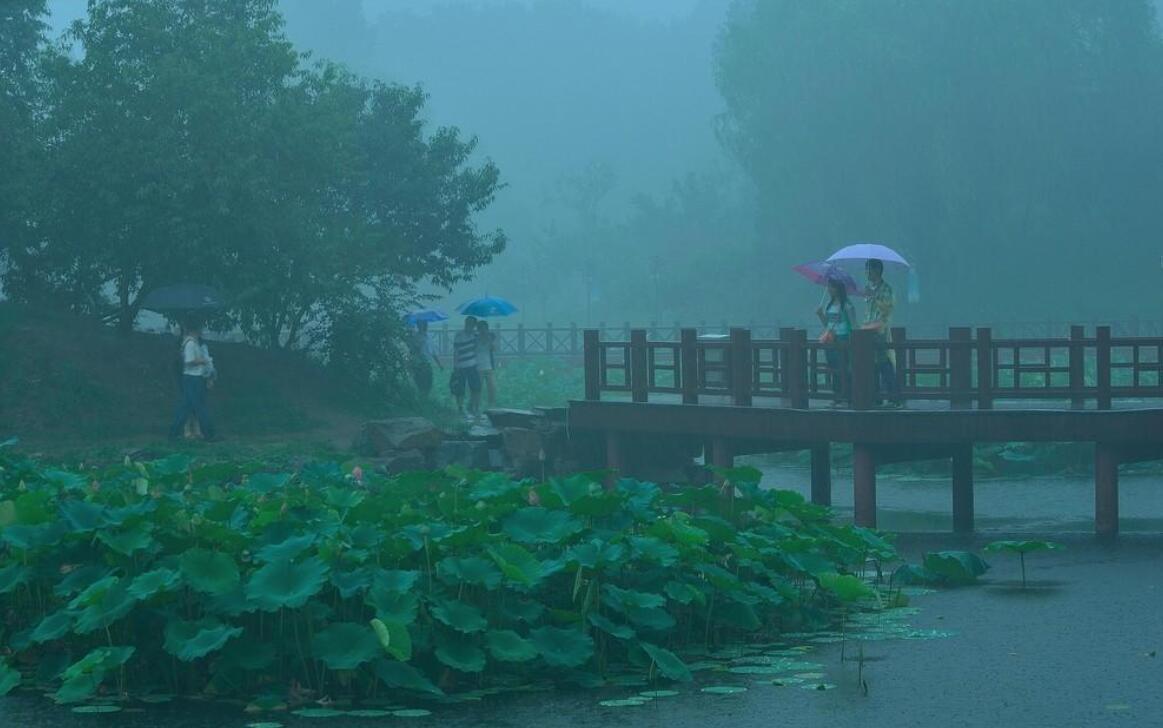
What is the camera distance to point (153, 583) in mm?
7258

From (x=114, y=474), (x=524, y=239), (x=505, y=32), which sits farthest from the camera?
(x=505, y=32)

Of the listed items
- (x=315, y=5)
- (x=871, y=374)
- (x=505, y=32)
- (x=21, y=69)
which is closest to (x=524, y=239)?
(x=315, y=5)

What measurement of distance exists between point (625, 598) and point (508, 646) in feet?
2.31

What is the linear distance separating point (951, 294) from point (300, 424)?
3453 centimetres

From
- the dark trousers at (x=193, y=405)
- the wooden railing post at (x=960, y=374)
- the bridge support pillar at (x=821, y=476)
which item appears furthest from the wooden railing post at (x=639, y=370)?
the dark trousers at (x=193, y=405)

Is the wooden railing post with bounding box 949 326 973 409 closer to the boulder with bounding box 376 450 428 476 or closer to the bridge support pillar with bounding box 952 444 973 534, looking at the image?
the bridge support pillar with bounding box 952 444 973 534

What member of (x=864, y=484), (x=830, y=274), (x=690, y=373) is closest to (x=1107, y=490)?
(x=864, y=484)

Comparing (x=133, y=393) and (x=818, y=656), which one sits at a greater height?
(x=133, y=393)

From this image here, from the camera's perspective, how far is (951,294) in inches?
2095

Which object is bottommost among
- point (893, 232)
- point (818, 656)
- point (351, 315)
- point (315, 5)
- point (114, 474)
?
point (818, 656)

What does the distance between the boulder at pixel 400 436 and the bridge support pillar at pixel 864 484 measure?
20.1ft

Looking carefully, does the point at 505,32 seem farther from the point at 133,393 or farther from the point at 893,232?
the point at 133,393

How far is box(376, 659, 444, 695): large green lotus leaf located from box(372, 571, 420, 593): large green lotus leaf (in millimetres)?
343

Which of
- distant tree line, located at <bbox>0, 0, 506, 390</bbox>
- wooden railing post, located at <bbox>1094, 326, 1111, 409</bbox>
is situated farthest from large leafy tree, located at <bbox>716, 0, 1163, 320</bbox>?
wooden railing post, located at <bbox>1094, 326, 1111, 409</bbox>
